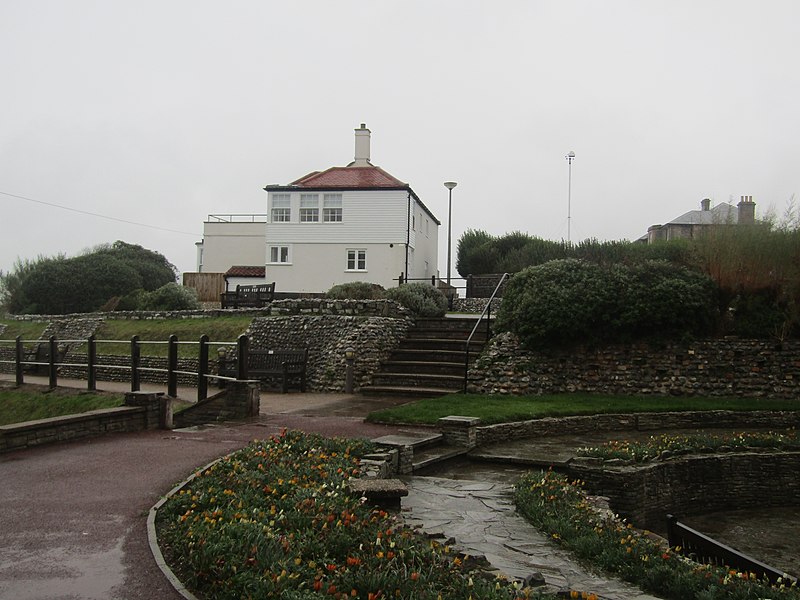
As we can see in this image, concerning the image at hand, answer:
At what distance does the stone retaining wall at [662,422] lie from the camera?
13148 mm

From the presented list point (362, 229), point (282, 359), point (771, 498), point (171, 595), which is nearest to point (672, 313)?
point (771, 498)

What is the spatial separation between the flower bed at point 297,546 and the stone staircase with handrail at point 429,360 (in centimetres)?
1001

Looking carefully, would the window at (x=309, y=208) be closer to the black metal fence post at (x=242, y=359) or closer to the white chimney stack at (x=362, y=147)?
the white chimney stack at (x=362, y=147)

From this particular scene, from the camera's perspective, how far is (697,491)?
10719mm

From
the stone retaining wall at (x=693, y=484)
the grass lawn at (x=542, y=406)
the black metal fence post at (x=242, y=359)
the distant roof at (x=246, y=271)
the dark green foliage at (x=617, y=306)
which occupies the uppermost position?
the distant roof at (x=246, y=271)

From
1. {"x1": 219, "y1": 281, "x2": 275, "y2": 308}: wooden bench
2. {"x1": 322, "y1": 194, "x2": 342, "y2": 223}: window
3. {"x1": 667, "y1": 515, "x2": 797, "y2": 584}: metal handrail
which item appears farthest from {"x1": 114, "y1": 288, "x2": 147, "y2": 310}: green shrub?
{"x1": 667, "y1": 515, "x2": 797, "y2": 584}: metal handrail

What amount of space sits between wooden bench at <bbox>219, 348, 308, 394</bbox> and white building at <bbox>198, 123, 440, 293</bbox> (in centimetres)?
1644

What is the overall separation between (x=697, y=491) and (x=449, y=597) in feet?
24.5

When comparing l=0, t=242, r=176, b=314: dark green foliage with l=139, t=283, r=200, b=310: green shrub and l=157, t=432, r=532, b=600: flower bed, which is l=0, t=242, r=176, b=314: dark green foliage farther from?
l=157, t=432, r=532, b=600: flower bed

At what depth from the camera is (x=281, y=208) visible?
37625mm

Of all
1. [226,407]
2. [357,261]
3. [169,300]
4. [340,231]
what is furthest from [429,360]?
[340,231]

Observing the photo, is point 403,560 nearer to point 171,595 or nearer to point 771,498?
point 171,595

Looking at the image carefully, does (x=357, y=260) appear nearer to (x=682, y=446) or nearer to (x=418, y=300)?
(x=418, y=300)

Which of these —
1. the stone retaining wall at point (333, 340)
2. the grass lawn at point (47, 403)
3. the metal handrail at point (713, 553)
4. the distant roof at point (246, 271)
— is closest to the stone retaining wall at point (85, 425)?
the grass lawn at point (47, 403)
